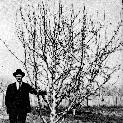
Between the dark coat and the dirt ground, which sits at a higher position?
the dark coat

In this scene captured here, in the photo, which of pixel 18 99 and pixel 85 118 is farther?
pixel 85 118

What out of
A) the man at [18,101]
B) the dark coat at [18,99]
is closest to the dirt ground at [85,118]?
the man at [18,101]

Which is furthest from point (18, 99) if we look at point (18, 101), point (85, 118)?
point (85, 118)

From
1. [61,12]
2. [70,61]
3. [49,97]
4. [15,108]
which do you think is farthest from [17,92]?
[61,12]

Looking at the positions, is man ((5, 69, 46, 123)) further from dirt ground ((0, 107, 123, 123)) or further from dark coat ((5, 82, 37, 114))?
dirt ground ((0, 107, 123, 123))

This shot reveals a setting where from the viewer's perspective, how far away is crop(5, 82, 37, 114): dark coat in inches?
241

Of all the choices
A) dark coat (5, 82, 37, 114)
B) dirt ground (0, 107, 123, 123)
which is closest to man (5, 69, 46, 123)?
dark coat (5, 82, 37, 114)

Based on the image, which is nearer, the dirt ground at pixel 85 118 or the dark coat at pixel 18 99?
the dark coat at pixel 18 99

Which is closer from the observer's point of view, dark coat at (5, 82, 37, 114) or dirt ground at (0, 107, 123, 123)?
dark coat at (5, 82, 37, 114)

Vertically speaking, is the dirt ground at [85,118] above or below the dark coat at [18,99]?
below

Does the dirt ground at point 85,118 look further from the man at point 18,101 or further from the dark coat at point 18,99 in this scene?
the dark coat at point 18,99

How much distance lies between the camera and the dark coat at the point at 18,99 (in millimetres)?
6117

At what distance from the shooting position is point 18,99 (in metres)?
6.14

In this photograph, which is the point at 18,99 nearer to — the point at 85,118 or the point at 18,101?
the point at 18,101
